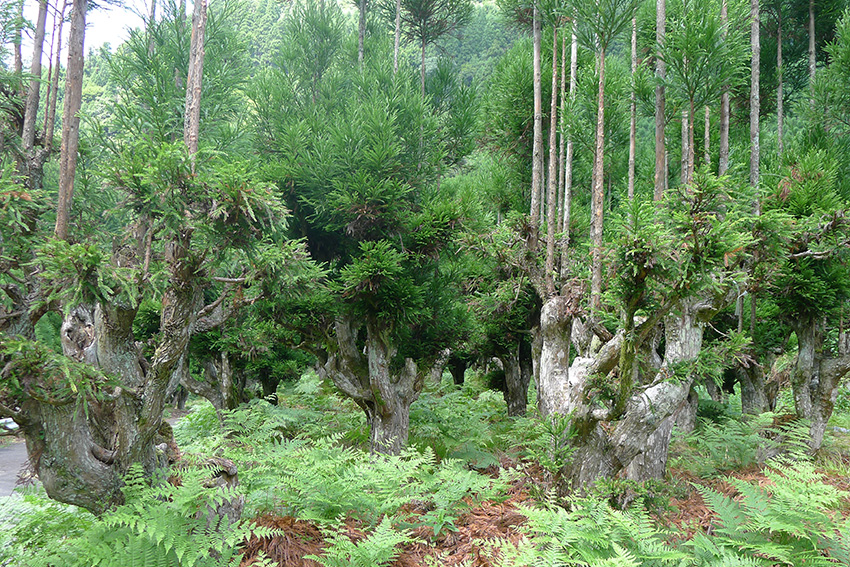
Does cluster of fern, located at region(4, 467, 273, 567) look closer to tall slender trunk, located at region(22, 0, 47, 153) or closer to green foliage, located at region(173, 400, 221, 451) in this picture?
tall slender trunk, located at region(22, 0, 47, 153)

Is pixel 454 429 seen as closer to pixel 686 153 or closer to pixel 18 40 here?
pixel 686 153

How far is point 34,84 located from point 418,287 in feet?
19.6

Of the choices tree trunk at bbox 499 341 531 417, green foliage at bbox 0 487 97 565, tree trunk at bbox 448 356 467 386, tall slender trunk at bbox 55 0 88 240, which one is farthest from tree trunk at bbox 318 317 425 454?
tall slender trunk at bbox 55 0 88 240

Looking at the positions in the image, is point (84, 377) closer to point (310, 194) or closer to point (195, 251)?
point (195, 251)

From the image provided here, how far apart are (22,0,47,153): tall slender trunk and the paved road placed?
844 centimetres

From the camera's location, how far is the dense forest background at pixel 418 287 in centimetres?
394

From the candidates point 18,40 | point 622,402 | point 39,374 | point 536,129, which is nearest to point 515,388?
point 536,129

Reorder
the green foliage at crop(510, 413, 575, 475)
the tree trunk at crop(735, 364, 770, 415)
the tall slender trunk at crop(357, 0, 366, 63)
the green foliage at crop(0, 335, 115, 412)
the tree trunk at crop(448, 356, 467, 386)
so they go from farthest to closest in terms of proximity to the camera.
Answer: the tree trunk at crop(448, 356, 467, 386)
the tall slender trunk at crop(357, 0, 366, 63)
the tree trunk at crop(735, 364, 770, 415)
the green foliage at crop(510, 413, 575, 475)
the green foliage at crop(0, 335, 115, 412)

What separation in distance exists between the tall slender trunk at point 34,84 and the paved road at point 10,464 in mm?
8438

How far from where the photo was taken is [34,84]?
19.4ft

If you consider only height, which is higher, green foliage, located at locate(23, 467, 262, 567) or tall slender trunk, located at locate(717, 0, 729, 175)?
tall slender trunk, located at locate(717, 0, 729, 175)

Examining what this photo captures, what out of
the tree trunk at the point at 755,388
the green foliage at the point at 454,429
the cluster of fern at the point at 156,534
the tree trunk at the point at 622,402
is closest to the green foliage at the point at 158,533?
the cluster of fern at the point at 156,534

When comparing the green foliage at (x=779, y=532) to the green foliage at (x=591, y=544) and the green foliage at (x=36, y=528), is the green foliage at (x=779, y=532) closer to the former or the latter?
the green foliage at (x=591, y=544)

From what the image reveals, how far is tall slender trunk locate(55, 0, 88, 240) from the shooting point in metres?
3.81
